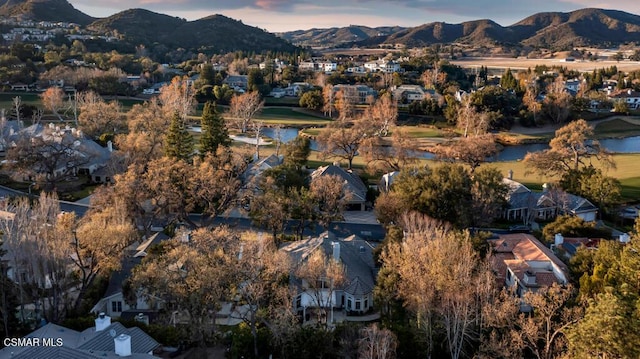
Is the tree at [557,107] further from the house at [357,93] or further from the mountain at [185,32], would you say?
the mountain at [185,32]

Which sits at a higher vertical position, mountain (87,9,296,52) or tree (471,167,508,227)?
mountain (87,9,296,52)

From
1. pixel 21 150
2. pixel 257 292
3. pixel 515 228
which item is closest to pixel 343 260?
pixel 257 292

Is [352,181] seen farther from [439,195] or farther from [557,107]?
[557,107]

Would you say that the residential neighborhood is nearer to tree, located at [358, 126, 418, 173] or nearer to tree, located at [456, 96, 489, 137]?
tree, located at [358, 126, 418, 173]

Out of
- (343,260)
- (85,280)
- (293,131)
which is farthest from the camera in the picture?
(293,131)

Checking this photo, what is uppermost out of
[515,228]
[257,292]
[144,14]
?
[144,14]

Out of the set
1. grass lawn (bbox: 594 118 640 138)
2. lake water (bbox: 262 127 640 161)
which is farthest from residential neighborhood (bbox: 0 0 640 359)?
grass lawn (bbox: 594 118 640 138)

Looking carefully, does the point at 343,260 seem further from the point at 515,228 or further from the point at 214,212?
the point at 515,228
